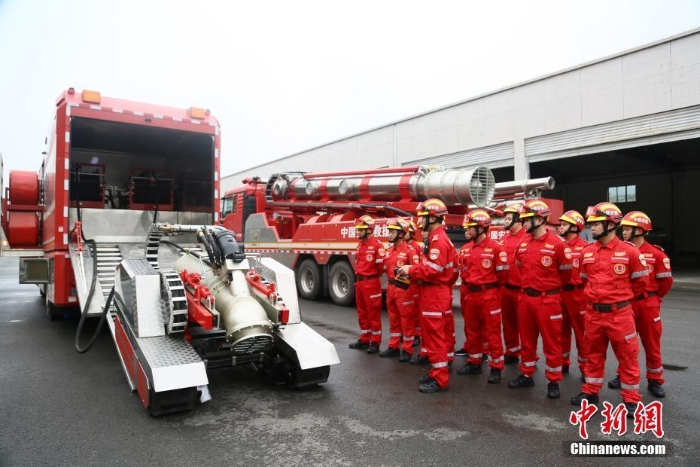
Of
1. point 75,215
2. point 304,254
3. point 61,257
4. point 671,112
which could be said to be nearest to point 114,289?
point 61,257

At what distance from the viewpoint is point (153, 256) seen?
6.38 m

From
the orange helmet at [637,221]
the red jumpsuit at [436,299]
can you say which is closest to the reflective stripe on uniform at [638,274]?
the orange helmet at [637,221]

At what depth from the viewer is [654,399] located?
15.4 feet

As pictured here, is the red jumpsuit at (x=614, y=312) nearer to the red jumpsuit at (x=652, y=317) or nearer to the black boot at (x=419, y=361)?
the red jumpsuit at (x=652, y=317)

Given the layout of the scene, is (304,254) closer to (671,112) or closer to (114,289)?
(114,289)

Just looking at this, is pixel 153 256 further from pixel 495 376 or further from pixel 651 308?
pixel 651 308

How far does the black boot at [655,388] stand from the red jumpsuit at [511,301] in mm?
1415

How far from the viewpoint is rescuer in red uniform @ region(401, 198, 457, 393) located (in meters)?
4.96

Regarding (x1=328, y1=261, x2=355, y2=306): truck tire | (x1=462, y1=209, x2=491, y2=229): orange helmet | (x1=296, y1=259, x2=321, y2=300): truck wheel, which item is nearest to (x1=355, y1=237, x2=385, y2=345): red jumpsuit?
(x1=462, y1=209, x2=491, y2=229): orange helmet

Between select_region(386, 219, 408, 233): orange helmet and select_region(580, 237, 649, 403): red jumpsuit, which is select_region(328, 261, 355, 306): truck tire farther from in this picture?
select_region(580, 237, 649, 403): red jumpsuit

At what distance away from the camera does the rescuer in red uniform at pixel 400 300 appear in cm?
624

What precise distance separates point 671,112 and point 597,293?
13458 mm

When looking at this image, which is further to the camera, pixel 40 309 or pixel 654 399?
pixel 40 309

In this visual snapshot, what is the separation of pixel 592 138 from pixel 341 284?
1112 cm
